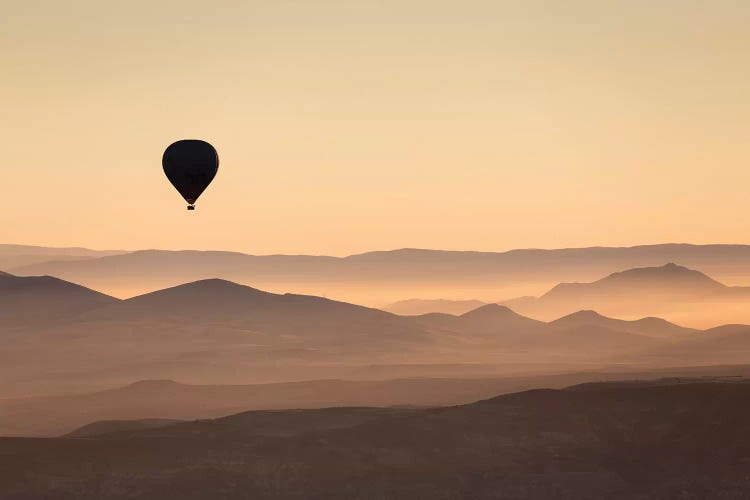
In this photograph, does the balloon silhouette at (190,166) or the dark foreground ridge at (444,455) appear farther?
the balloon silhouette at (190,166)

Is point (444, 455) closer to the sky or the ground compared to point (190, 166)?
closer to the ground

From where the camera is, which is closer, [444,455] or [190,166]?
[444,455]

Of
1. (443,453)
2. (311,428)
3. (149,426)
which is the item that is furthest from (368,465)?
(149,426)

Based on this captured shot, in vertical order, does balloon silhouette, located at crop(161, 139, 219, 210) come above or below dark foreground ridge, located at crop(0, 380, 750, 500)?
above

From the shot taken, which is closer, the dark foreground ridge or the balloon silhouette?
the dark foreground ridge

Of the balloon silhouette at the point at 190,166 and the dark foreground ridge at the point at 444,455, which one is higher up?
the balloon silhouette at the point at 190,166
